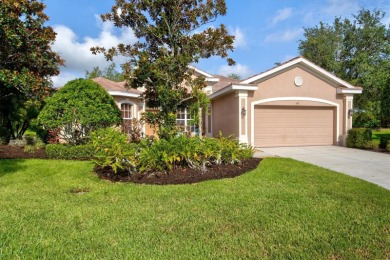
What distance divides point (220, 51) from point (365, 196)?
5.66 meters

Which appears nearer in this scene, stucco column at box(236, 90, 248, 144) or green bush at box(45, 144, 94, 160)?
green bush at box(45, 144, 94, 160)

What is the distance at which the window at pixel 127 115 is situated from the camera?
47.6ft

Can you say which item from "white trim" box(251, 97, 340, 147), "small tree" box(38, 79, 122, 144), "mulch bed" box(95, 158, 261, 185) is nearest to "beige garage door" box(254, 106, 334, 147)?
"white trim" box(251, 97, 340, 147)

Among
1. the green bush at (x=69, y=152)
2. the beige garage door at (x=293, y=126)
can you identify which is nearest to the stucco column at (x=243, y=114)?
the beige garage door at (x=293, y=126)

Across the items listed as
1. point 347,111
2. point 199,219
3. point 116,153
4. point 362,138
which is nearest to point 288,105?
point 347,111

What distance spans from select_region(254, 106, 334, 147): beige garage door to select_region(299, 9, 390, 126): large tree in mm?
12703

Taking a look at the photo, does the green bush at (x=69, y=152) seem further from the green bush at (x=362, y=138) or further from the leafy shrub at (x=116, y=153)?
the green bush at (x=362, y=138)

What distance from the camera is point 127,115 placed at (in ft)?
48.4

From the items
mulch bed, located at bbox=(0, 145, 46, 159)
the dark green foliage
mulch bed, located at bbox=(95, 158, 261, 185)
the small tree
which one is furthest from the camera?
the small tree

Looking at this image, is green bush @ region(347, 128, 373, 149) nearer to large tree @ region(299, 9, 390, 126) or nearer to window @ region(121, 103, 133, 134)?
window @ region(121, 103, 133, 134)

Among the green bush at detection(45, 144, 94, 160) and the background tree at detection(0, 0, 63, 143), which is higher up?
the background tree at detection(0, 0, 63, 143)

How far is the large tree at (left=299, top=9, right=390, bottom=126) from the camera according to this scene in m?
24.5

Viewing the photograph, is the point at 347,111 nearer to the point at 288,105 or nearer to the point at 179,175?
the point at 288,105

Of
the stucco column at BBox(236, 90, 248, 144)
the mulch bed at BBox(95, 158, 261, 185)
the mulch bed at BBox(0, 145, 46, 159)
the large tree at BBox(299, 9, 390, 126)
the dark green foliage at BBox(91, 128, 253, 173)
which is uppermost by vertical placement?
the large tree at BBox(299, 9, 390, 126)
